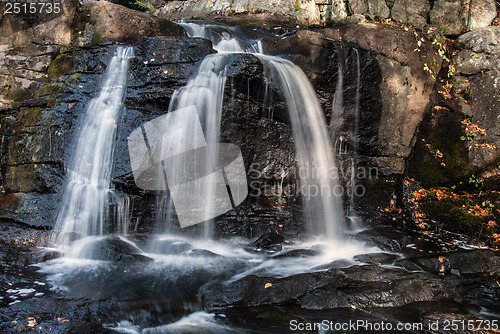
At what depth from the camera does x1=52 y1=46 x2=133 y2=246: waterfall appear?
625cm

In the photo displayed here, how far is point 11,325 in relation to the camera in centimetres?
345

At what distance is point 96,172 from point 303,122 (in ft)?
15.4

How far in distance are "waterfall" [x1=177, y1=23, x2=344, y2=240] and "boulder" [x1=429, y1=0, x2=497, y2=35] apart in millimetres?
5361

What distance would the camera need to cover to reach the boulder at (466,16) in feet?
31.1

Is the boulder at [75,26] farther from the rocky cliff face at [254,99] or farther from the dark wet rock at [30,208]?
the dark wet rock at [30,208]

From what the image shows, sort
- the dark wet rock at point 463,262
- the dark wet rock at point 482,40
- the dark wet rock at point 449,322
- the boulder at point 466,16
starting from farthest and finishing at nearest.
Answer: the boulder at point 466,16 → the dark wet rock at point 482,40 → the dark wet rock at point 463,262 → the dark wet rock at point 449,322

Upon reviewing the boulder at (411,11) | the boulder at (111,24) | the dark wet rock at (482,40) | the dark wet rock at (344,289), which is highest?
the boulder at (411,11)

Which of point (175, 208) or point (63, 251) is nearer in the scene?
point (63, 251)

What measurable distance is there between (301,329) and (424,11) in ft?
34.6

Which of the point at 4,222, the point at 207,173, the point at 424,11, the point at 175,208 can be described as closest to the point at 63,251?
the point at 4,222

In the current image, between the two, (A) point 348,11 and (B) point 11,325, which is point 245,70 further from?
(A) point 348,11

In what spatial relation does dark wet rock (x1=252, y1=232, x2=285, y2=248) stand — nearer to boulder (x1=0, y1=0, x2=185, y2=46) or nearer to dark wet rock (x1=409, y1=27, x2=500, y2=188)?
dark wet rock (x1=409, y1=27, x2=500, y2=188)

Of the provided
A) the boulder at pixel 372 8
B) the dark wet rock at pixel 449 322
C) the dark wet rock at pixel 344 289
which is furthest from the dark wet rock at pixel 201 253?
the boulder at pixel 372 8

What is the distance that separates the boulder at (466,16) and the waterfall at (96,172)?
909cm
